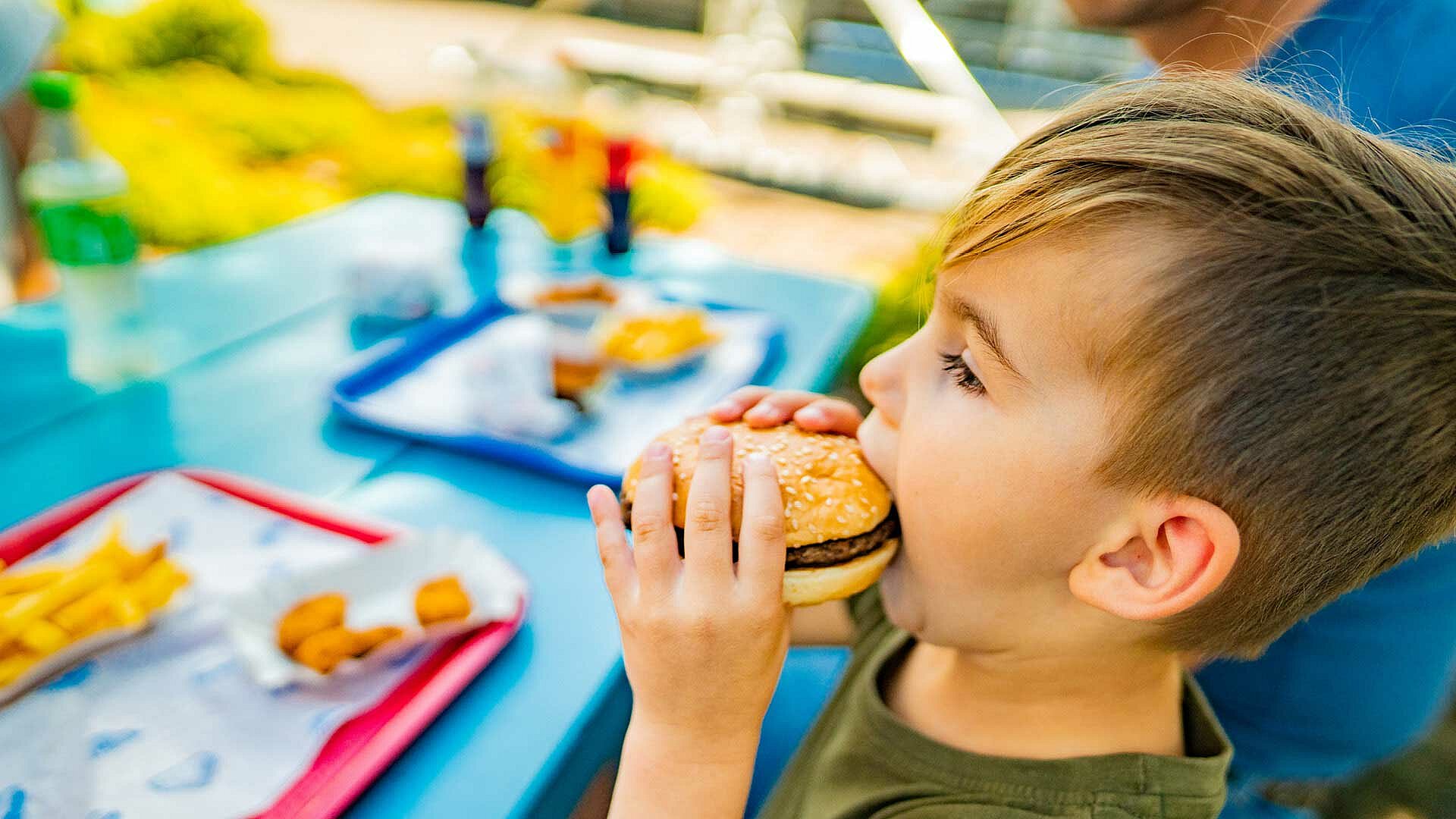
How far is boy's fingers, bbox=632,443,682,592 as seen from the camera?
3.15 ft

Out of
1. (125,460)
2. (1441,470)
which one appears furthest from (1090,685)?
(125,460)

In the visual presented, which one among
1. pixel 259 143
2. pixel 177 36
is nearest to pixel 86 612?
pixel 259 143

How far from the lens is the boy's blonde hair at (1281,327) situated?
30.2 inches

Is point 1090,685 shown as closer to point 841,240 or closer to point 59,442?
point 59,442

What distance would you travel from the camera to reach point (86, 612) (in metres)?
1.02

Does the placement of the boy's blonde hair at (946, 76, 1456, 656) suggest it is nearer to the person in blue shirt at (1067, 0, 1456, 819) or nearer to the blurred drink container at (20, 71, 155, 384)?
the person in blue shirt at (1067, 0, 1456, 819)

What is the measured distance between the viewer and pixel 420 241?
2.52 meters

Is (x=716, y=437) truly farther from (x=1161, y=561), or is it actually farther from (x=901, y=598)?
(x=1161, y=561)

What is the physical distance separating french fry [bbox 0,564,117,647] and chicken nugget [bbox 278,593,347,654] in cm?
21

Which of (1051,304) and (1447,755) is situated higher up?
(1051,304)

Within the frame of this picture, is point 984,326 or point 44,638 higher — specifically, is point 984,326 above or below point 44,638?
above

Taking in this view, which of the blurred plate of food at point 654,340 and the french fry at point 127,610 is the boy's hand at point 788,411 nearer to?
the blurred plate of food at point 654,340

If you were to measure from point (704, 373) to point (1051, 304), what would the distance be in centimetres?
113

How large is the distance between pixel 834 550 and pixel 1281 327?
1.60ft
